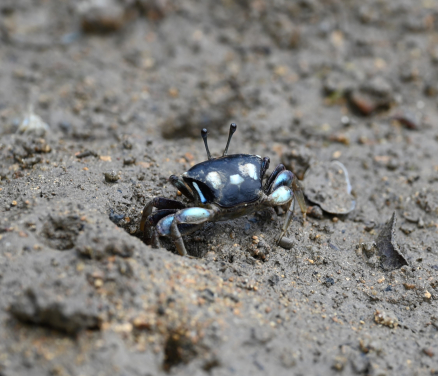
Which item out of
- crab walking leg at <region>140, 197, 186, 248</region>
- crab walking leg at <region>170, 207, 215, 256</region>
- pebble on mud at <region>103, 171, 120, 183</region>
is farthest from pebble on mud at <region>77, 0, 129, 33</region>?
crab walking leg at <region>170, 207, 215, 256</region>

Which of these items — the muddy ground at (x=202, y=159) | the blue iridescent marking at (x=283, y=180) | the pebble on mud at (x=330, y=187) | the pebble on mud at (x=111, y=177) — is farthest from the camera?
the pebble on mud at (x=330, y=187)

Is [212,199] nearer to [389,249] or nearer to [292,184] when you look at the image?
[292,184]

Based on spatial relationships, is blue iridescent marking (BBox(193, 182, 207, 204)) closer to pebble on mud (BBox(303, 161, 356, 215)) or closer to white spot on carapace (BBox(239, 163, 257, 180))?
white spot on carapace (BBox(239, 163, 257, 180))

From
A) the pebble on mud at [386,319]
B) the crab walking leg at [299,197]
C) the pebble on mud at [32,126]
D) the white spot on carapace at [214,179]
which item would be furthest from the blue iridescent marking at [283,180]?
the pebble on mud at [32,126]

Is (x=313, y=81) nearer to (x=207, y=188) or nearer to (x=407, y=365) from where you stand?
(x=207, y=188)

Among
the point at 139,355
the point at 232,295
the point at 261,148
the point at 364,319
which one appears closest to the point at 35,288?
the point at 139,355

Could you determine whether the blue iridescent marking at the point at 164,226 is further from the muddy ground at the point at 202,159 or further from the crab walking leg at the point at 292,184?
the crab walking leg at the point at 292,184

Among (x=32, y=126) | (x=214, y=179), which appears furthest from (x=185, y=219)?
(x=32, y=126)
